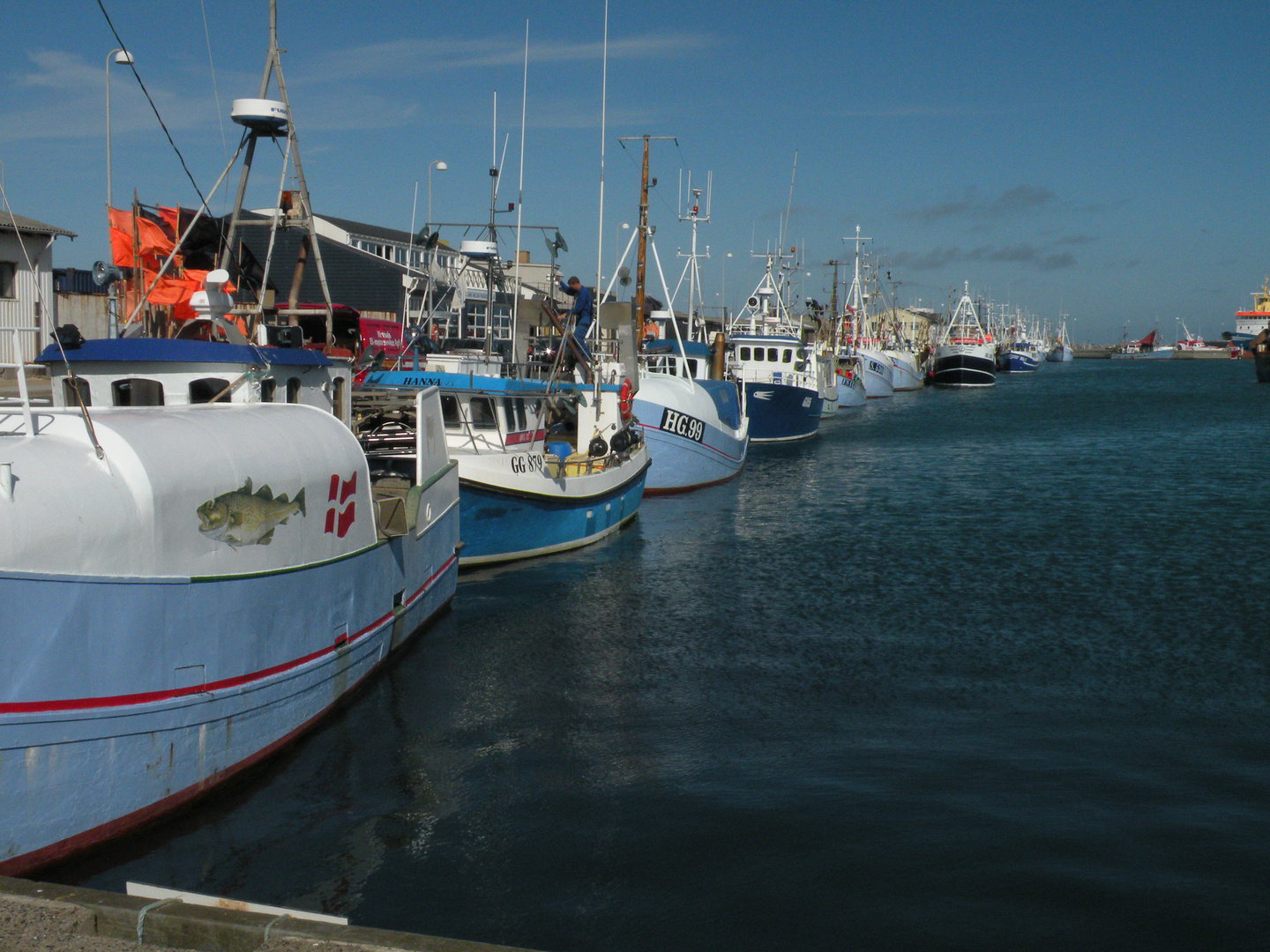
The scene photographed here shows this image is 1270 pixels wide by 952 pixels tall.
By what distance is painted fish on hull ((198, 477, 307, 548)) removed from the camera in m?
8.57

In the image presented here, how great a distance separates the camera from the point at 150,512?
310 inches

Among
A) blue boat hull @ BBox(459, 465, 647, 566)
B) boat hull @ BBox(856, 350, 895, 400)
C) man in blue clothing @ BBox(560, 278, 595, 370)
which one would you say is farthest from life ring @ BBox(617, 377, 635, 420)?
boat hull @ BBox(856, 350, 895, 400)

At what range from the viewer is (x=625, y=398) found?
78.5ft

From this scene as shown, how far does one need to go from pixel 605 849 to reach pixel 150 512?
432cm

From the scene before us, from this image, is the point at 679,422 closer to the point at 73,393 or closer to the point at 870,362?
the point at 73,393

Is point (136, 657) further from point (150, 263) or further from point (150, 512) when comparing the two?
point (150, 263)

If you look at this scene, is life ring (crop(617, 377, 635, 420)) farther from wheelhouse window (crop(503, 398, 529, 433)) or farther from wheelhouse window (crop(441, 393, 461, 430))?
wheelhouse window (crop(441, 393, 461, 430))

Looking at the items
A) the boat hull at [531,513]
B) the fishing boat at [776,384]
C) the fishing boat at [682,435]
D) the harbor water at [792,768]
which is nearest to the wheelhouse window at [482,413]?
the boat hull at [531,513]

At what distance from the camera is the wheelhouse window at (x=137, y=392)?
35.6ft

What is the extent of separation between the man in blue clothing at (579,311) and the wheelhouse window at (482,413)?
393cm

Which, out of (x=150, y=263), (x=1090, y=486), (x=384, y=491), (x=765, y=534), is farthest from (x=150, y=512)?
(x=1090, y=486)

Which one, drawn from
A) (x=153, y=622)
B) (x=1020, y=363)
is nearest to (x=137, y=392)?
(x=153, y=622)

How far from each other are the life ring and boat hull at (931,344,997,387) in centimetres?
8430

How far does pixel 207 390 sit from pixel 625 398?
13412mm
